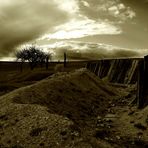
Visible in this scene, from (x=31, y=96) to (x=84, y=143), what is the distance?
5.87 m

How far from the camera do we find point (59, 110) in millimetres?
14688

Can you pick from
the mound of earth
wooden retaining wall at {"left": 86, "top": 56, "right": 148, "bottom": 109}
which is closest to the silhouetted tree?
wooden retaining wall at {"left": 86, "top": 56, "right": 148, "bottom": 109}

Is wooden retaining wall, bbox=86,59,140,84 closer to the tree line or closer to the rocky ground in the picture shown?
the rocky ground

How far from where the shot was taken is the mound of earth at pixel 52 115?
36.7 feet

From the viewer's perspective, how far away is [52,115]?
42.4ft

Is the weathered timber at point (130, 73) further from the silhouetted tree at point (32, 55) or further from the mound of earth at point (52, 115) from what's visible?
the silhouetted tree at point (32, 55)

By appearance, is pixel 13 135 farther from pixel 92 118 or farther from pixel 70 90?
pixel 70 90

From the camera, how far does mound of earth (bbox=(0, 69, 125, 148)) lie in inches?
440

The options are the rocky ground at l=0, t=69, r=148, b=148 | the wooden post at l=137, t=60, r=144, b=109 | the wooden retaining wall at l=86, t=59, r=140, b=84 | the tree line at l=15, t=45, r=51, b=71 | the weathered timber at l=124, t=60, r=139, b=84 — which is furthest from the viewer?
the tree line at l=15, t=45, r=51, b=71

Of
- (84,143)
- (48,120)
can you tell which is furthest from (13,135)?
(84,143)

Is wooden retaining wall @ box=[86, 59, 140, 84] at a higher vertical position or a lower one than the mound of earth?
higher

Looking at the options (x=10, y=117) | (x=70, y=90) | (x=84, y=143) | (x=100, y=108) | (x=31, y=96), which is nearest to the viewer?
(x=84, y=143)

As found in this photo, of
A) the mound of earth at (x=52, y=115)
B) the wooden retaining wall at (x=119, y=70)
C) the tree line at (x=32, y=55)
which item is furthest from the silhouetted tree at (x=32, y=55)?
the mound of earth at (x=52, y=115)

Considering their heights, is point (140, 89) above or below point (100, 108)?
above
